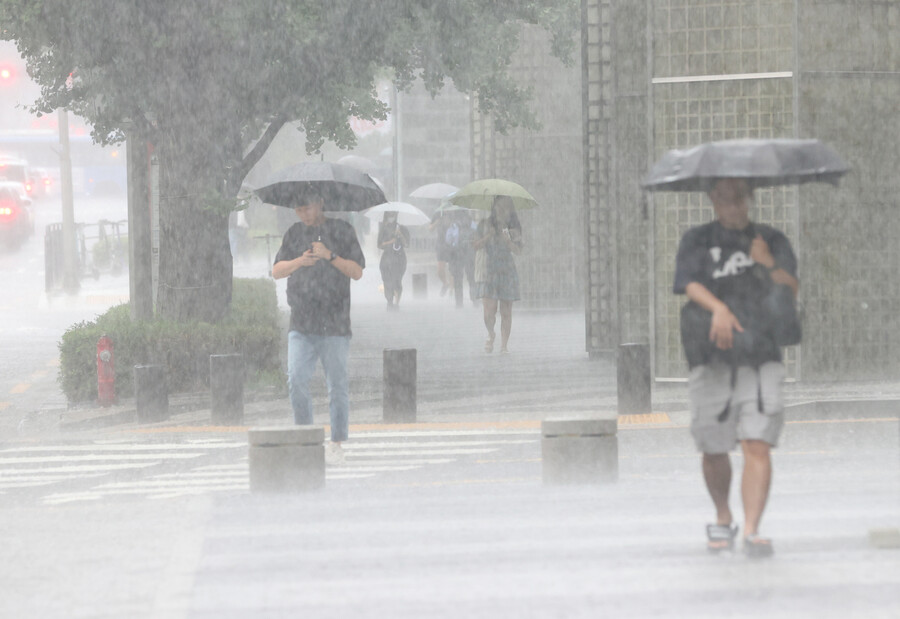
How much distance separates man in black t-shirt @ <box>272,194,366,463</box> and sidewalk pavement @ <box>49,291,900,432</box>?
5.26ft

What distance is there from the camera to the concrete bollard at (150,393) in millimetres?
13703

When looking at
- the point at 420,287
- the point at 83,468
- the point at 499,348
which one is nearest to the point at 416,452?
the point at 83,468

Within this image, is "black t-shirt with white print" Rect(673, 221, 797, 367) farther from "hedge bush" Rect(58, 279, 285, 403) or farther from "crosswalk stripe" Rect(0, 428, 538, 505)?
"hedge bush" Rect(58, 279, 285, 403)

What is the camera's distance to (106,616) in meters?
5.95

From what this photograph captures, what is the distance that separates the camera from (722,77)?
49.2 feet

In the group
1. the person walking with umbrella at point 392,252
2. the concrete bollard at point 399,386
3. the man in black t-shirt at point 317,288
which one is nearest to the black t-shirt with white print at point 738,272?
the man in black t-shirt at point 317,288

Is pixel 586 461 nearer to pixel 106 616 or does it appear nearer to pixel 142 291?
pixel 106 616

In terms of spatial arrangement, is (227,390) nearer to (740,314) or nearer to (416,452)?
(416,452)

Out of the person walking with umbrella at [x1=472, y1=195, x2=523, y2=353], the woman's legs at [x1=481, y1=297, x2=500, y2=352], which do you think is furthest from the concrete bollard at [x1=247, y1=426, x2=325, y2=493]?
the woman's legs at [x1=481, y1=297, x2=500, y2=352]

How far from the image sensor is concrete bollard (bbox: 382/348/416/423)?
12945mm

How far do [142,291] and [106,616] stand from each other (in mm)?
11882

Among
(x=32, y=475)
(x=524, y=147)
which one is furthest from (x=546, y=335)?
(x=32, y=475)

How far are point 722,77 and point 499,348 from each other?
6.21 m

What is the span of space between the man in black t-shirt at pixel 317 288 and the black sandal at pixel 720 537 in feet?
12.4
